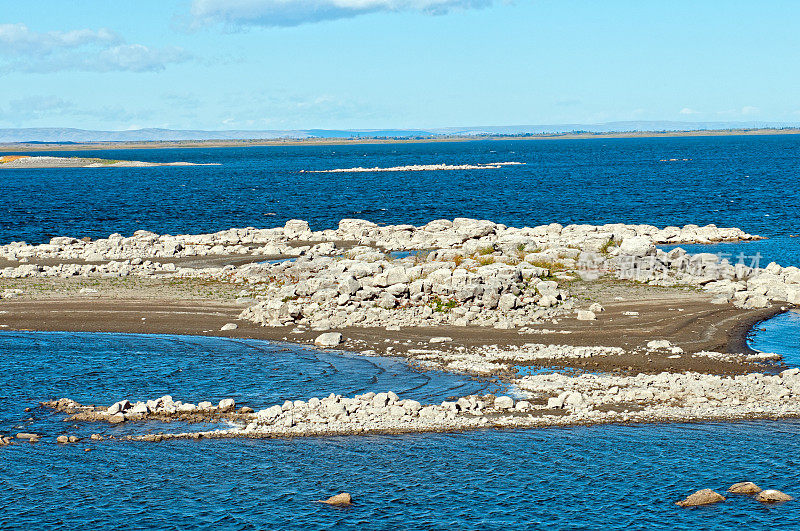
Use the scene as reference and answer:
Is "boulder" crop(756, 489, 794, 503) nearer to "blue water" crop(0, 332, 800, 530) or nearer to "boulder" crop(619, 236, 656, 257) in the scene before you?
"blue water" crop(0, 332, 800, 530)

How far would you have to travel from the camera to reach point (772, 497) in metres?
20.6

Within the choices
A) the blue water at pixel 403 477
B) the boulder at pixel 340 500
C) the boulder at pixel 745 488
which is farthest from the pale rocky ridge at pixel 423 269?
the boulder at pixel 340 500

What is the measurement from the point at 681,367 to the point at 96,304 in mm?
30116

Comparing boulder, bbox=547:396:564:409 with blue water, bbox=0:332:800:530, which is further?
boulder, bbox=547:396:564:409

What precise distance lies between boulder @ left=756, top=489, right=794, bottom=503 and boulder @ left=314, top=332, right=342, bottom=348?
19285 millimetres

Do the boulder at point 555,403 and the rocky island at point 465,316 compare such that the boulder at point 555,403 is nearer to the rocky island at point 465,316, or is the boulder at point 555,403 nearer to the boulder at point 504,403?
the rocky island at point 465,316

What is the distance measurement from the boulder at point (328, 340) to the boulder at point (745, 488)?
60.9ft

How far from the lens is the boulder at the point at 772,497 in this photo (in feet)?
67.5

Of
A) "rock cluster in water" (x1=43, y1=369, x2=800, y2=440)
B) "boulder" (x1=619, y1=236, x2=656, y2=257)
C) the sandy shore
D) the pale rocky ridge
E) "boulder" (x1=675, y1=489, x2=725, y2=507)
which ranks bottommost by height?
"boulder" (x1=675, y1=489, x2=725, y2=507)

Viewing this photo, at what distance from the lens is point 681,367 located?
31578 mm

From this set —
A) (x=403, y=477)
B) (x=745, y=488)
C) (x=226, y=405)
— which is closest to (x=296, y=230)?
(x=226, y=405)

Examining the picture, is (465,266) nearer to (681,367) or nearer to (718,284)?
(718,284)

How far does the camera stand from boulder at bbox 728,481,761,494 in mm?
21078

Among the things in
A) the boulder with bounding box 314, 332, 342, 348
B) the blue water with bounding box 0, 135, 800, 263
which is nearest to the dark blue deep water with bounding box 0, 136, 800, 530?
the boulder with bounding box 314, 332, 342, 348
